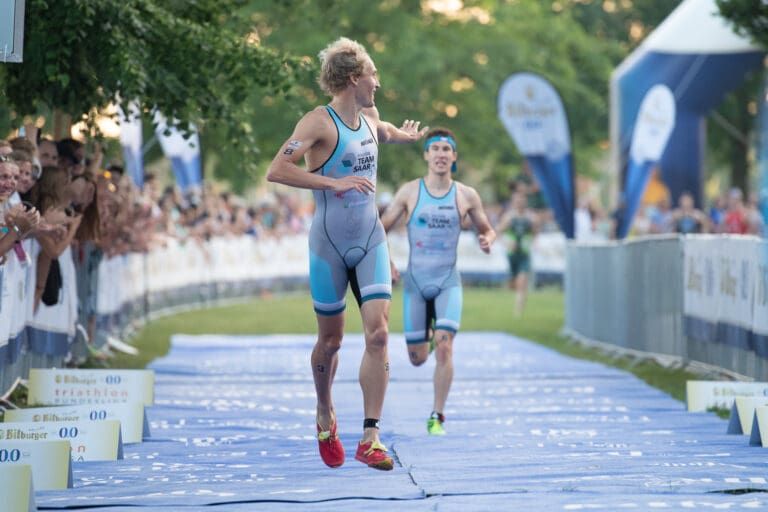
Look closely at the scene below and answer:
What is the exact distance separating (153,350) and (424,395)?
6002 mm

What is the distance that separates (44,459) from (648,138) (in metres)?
15.1

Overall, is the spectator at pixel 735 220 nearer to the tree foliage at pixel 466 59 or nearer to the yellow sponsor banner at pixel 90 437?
the tree foliage at pixel 466 59

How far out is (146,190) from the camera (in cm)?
2008

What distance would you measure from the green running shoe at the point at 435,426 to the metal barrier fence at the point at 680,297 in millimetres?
3160

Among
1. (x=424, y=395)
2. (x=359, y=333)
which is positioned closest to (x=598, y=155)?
(x=359, y=333)

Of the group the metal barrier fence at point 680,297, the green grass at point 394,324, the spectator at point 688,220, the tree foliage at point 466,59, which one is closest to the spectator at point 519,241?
the green grass at point 394,324

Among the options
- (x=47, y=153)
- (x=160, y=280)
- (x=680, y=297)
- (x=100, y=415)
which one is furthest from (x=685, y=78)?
(x=100, y=415)

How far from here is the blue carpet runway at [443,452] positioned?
759 cm

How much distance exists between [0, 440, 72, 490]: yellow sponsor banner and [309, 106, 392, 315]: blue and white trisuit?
1.54m

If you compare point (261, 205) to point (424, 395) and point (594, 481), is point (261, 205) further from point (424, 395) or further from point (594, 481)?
point (594, 481)

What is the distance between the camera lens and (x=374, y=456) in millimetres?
8477

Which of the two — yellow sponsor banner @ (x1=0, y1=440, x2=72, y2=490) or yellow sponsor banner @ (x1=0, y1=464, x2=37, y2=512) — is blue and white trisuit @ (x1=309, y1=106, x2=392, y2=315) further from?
yellow sponsor banner @ (x1=0, y1=464, x2=37, y2=512)

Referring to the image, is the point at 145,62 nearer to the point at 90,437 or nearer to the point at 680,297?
the point at 90,437

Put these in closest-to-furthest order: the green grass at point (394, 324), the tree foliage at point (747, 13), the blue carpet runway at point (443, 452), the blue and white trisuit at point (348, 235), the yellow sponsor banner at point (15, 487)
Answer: the yellow sponsor banner at point (15, 487)
the blue carpet runway at point (443, 452)
the blue and white trisuit at point (348, 235)
the green grass at point (394, 324)
the tree foliage at point (747, 13)
